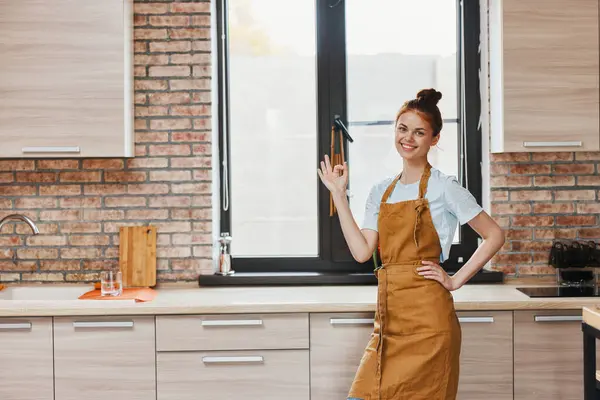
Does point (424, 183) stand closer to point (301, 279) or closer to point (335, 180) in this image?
point (335, 180)

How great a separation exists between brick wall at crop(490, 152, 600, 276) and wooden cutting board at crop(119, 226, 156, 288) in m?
1.70

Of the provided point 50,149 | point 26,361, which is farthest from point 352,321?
point 50,149

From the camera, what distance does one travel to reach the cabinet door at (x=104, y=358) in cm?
280

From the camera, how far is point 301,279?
335 centimetres

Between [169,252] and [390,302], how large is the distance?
4.34ft

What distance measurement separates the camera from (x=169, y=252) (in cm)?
337

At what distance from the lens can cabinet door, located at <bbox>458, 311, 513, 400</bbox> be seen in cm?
280

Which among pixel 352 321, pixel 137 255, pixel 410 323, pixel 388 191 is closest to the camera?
pixel 410 323

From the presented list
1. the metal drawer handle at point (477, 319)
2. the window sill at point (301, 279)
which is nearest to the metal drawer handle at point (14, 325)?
the window sill at point (301, 279)

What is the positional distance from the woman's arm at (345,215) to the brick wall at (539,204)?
3.46ft

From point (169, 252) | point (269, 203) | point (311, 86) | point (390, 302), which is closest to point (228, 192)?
point (269, 203)

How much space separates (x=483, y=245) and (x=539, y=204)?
3.36 feet

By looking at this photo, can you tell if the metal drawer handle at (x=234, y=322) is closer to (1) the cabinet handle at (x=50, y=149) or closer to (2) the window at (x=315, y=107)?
(2) the window at (x=315, y=107)

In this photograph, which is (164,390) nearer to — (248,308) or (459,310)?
(248,308)
